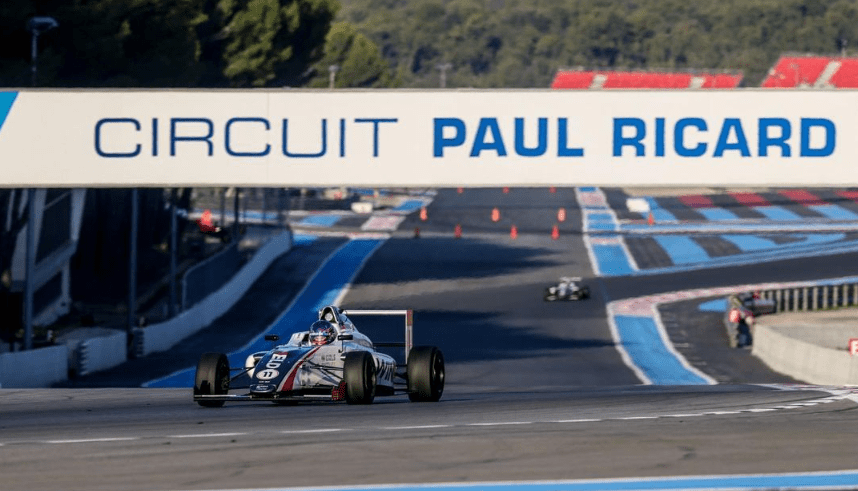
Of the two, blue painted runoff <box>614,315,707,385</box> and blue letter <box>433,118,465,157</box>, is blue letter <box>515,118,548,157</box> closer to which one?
blue letter <box>433,118,465,157</box>

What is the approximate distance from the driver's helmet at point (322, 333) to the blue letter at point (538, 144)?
16.3ft

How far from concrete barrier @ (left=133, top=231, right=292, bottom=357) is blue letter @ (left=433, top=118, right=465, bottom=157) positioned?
22586 mm

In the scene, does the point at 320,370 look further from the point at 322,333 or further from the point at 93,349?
the point at 93,349

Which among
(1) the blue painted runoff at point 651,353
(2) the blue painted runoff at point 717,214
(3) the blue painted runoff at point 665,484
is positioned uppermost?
(2) the blue painted runoff at point 717,214

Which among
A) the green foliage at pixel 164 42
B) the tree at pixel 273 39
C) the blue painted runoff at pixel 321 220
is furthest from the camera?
the blue painted runoff at pixel 321 220

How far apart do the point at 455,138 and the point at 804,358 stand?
19558mm

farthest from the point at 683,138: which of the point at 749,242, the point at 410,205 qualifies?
the point at 410,205

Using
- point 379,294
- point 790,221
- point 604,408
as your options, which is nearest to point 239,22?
point 379,294

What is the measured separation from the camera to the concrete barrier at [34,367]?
33.9 meters

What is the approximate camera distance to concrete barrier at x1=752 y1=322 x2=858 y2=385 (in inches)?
1469

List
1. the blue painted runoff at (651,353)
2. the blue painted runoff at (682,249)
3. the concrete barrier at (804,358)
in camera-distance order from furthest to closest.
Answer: the blue painted runoff at (682,249) < the blue painted runoff at (651,353) < the concrete barrier at (804,358)

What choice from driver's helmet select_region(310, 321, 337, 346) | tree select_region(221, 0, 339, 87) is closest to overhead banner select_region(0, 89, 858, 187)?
driver's helmet select_region(310, 321, 337, 346)

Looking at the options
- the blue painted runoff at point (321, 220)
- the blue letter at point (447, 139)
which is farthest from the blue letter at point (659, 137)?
the blue painted runoff at point (321, 220)

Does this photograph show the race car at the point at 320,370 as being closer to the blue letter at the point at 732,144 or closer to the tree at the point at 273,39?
the blue letter at the point at 732,144
